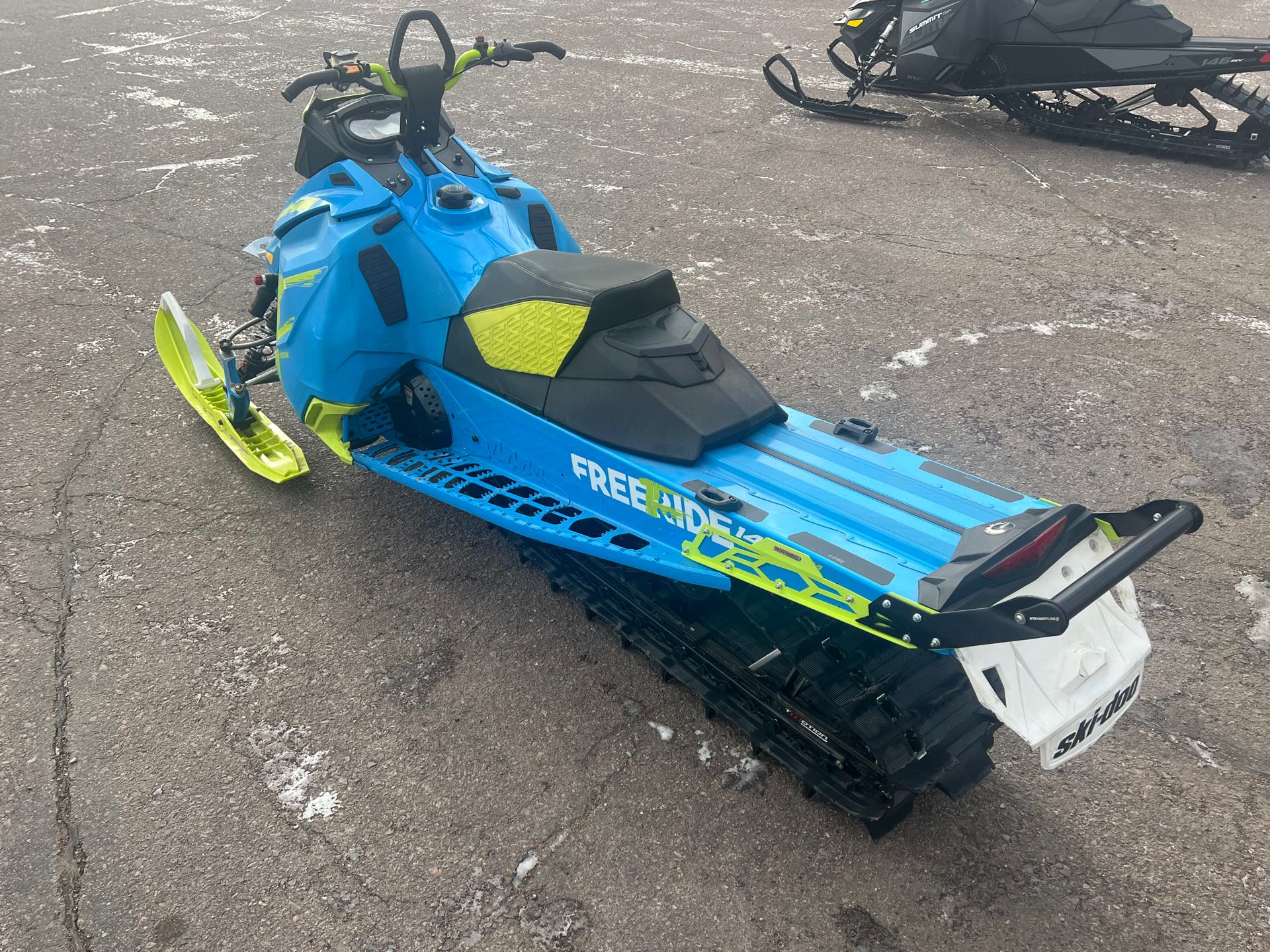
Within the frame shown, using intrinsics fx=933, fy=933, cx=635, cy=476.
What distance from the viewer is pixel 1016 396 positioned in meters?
4.66

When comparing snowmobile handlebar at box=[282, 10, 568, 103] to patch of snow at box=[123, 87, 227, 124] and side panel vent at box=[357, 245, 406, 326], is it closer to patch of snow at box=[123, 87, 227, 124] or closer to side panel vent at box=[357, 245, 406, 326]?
side panel vent at box=[357, 245, 406, 326]

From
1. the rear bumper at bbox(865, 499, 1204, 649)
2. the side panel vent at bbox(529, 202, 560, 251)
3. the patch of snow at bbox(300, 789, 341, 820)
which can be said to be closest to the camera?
the rear bumper at bbox(865, 499, 1204, 649)

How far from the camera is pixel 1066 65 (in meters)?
7.87

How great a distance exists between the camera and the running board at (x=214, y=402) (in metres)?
4.10

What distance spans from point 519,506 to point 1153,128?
7.35 metres

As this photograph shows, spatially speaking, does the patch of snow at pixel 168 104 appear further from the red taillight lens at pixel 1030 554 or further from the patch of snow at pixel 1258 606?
the patch of snow at pixel 1258 606

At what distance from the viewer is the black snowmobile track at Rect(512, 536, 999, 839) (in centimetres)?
248

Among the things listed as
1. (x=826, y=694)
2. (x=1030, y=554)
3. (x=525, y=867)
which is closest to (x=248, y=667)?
(x=525, y=867)

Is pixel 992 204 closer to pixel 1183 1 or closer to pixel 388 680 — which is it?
pixel 388 680

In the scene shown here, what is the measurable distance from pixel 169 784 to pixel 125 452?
80.5 inches

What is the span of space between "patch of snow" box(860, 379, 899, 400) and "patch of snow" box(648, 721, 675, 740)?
7.61 ft

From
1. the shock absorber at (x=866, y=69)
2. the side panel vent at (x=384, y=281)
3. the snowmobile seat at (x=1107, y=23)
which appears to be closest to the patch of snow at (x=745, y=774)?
the side panel vent at (x=384, y=281)

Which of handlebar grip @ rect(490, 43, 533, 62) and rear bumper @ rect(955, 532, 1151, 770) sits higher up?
handlebar grip @ rect(490, 43, 533, 62)

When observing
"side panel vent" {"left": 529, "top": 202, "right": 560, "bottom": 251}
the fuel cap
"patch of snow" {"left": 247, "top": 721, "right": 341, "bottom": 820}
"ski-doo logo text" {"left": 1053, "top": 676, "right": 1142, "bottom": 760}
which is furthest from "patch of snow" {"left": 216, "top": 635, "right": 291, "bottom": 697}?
"ski-doo logo text" {"left": 1053, "top": 676, "right": 1142, "bottom": 760}
